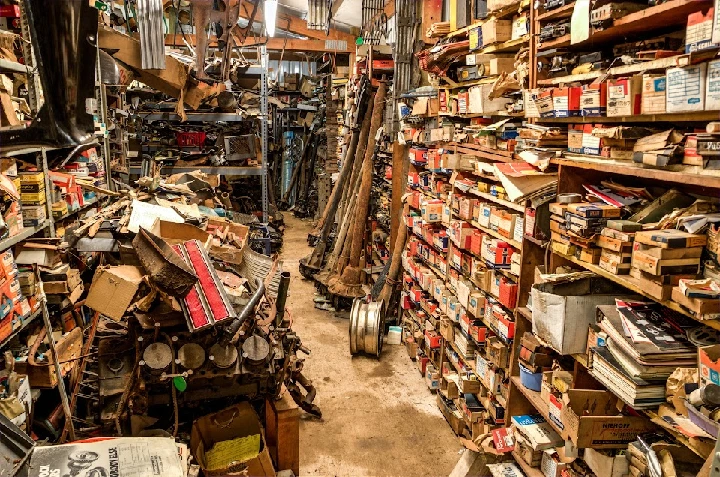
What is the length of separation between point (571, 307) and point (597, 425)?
1.59 ft

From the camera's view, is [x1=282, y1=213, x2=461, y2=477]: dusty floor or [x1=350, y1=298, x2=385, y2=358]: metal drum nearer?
[x1=282, y1=213, x2=461, y2=477]: dusty floor

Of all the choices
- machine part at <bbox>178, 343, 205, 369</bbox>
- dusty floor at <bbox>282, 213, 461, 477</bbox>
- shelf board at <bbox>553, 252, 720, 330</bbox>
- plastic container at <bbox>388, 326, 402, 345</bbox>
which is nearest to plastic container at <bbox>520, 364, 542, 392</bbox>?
shelf board at <bbox>553, 252, 720, 330</bbox>

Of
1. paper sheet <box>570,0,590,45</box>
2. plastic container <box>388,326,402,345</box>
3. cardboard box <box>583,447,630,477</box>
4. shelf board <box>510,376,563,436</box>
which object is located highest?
paper sheet <box>570,0,590,45</box>

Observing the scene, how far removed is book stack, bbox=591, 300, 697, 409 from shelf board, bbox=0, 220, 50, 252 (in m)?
3.04

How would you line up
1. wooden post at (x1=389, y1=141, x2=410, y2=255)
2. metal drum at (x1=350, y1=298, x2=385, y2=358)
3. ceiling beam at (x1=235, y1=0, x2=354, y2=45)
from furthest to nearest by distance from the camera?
ceiling beam at (x1=235, y1=0, x2=354, y2=45)
wooden post at (x1=389, y1=141, x2=410, y2=255)
metal drum at (x1=350, y1=298, x2=385, y2=358)

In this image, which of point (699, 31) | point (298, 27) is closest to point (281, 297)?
point (699, 31)

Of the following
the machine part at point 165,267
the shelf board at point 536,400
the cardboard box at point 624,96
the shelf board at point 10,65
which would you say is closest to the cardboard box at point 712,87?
the cardboard box at point 624,96

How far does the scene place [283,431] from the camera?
324 centimetres

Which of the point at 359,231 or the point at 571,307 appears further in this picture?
the point at 359,231

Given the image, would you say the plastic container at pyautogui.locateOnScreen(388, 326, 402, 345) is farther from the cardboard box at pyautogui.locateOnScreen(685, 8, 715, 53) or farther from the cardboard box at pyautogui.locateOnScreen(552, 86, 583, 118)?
the cardboard box at pyautogui.locateOnScreen(685, 8, 715, 53)

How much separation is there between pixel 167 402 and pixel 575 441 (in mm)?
2079

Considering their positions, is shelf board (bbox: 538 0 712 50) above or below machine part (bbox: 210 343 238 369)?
above

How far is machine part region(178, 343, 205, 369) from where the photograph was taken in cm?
283

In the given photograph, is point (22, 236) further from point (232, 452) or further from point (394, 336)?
point (394, 336)
